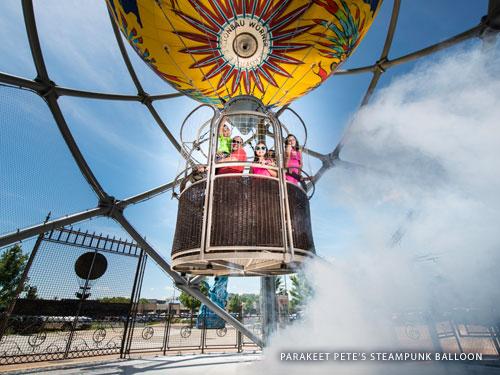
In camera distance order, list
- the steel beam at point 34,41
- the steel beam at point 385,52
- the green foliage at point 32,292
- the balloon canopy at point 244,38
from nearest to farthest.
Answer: the balloon canopy at point 244,38 < the steel beam at point 34,41 < the steel beam at point 385,52 < the green foliage at point 32,292

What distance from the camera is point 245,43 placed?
564 centimetres

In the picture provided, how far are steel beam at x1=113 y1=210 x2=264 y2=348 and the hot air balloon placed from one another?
6227 millimetres

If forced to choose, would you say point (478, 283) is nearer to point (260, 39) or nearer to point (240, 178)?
point (240, 178)

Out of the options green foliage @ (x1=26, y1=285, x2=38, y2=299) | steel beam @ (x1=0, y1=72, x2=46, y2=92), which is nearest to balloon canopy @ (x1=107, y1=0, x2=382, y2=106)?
steel beam @ (x1=0, y1=72, x2=46, y2=92)

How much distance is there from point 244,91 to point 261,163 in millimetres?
3512

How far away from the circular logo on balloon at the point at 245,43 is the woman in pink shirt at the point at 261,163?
8.17ft

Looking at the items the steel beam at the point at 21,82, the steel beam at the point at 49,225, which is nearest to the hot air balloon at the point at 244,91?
the steel beam at the point at 21,82

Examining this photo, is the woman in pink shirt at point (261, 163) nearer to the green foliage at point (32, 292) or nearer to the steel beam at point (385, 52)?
the steel beam at point (385, 52)

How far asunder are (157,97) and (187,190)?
7.08 m

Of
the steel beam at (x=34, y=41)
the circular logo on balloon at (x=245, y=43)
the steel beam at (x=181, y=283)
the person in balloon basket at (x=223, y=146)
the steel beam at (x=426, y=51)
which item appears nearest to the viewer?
the person in balloon basket at (x=223, y=146)

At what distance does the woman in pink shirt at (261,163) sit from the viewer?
4067 mm

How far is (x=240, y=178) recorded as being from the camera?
4.00 meters

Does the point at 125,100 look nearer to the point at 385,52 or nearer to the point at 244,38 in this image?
the point at 244,38

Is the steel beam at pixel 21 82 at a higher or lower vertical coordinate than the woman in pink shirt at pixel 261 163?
higher
